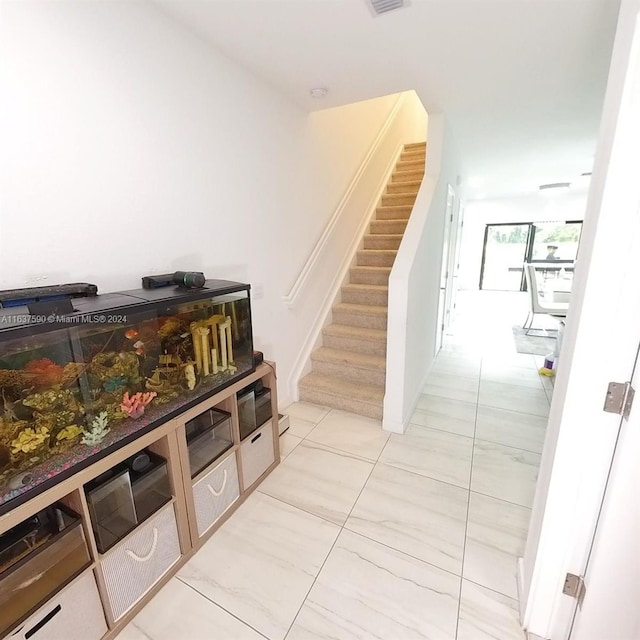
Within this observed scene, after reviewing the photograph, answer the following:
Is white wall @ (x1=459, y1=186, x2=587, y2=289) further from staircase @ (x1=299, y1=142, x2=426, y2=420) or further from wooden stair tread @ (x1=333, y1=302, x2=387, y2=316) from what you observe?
wooden stair tread @ (x1=333, y1=302, x2=387, y2=316)

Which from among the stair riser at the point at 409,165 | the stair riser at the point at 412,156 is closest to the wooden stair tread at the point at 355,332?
the stair riser at the point at 409,165

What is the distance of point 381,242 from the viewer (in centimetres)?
364

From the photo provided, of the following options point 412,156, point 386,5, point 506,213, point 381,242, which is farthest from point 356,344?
point 506,213

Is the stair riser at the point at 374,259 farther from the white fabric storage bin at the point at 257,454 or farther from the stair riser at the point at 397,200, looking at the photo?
the white fabric storage bin at the point at 257,454

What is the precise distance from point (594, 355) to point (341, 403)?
6.37 ft

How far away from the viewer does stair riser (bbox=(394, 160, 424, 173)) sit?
4.32 m

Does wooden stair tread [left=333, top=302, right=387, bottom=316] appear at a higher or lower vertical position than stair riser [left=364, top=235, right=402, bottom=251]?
lower

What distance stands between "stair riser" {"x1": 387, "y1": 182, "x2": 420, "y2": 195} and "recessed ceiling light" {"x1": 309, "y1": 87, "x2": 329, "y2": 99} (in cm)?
213

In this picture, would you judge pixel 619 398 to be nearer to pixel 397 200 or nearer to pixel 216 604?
pixel 216 604

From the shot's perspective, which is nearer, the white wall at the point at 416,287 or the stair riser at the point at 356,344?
the white wall at the point at 416,287

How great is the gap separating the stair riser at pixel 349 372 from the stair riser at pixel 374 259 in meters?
1.31

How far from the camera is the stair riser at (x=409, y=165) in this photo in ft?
14.2

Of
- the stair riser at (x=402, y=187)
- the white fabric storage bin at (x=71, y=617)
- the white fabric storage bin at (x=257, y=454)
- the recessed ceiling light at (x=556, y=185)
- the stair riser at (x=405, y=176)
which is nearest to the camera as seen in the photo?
the white fabric storage bin at (x=71, y=617)

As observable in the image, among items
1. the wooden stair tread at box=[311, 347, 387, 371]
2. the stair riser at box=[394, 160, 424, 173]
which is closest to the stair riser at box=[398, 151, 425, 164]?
the stair riser at box=[394, 160, 424, 173]
